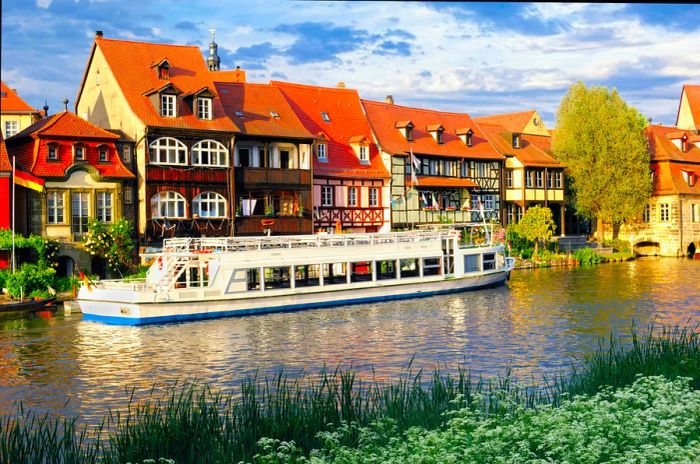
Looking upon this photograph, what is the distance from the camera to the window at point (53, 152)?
4362cm

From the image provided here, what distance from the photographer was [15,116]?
67.8 metres

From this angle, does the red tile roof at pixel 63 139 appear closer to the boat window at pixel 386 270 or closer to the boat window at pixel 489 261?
the boat window at pixel 386 270

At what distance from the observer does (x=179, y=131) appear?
46938 millimetres

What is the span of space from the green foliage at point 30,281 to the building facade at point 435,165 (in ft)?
84.7

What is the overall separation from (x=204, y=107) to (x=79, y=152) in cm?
750

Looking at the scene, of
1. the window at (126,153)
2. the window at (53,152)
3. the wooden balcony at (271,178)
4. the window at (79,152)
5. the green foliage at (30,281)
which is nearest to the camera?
the green foliage at (30,281)

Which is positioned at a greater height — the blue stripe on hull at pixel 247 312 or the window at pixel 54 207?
the window at pixel 54 207

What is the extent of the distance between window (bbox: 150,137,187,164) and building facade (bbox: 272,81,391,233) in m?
10.1

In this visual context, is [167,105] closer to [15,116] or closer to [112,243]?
[112,243]

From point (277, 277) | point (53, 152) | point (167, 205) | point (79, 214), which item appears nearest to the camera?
point (277, 277)

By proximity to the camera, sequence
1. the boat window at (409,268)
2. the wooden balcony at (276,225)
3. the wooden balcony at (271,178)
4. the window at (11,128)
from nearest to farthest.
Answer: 1. the boat window at (409,268)
2. the wooden balcony at (276,225)
3. the wooden balcony at (271,178)
4. the window at (11,128)

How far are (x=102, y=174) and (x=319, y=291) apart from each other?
44.3ft

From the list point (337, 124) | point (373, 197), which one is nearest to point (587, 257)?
point (373, 197)

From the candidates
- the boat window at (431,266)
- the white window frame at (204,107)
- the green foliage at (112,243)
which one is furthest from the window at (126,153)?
the boat window at (431,266)
